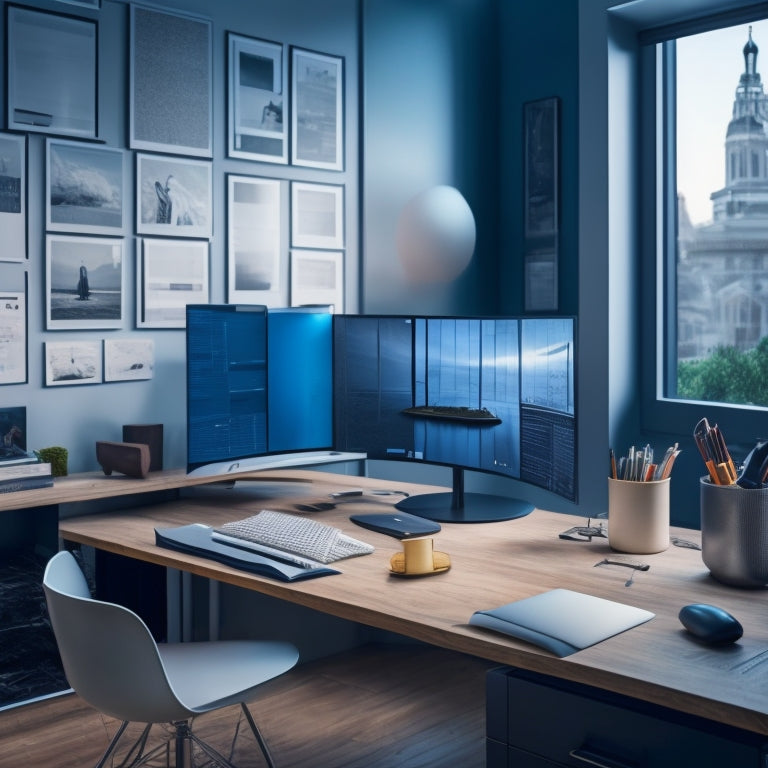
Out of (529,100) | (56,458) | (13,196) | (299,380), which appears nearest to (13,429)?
(56,458)

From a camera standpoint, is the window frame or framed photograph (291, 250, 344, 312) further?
the window frame

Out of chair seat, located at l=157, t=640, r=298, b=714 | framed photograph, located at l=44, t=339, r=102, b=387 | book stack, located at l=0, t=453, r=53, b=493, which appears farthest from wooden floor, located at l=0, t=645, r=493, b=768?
framed photograph, located at l=44, t=339, r=102, b=387

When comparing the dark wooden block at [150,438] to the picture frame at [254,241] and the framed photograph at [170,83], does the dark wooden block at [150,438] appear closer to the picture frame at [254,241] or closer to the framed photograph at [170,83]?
the picture frame at [254,241]

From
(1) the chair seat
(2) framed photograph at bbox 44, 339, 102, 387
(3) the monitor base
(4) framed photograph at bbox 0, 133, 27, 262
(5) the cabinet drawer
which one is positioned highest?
(4) framed photograph at bbox 0, 133, 27, 262

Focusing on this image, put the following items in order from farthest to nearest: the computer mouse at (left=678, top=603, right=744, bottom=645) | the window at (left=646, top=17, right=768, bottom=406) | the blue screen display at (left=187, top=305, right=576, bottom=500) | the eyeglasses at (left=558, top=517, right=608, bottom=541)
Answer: the window at (left=646, top=17, right=768, bottom=406) → the blue screen display at (left=187, top=305, right=576, bottom=500) → the eyeglasses at (left=558, top=517, right=608, bottom=541) → the computer mouse at (left=678, top=603, right=744, bottom=645)

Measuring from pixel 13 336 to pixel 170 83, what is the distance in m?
0.88

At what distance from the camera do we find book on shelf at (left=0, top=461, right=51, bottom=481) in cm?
251

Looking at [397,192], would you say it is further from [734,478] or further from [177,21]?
[734,478]

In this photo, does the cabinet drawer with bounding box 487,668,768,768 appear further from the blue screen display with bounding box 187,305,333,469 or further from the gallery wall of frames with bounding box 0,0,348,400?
the gallery wall of frames with bounding box 0,0,348,400

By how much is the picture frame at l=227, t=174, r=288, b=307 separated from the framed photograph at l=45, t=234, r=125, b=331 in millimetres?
388

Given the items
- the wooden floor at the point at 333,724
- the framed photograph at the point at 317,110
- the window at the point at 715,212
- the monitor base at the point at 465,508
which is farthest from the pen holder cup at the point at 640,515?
the framed photograph at the point at 317,110

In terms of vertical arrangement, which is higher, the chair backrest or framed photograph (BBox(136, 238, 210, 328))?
framed photograph (BBox(136, 238, 210, 328))

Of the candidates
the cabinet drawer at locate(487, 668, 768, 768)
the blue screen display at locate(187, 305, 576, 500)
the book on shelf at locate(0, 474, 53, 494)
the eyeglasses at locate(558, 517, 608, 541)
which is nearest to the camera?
the cabinet drawer at locate(487, 668, 768, 768)

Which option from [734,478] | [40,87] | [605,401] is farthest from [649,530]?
[40,87]
